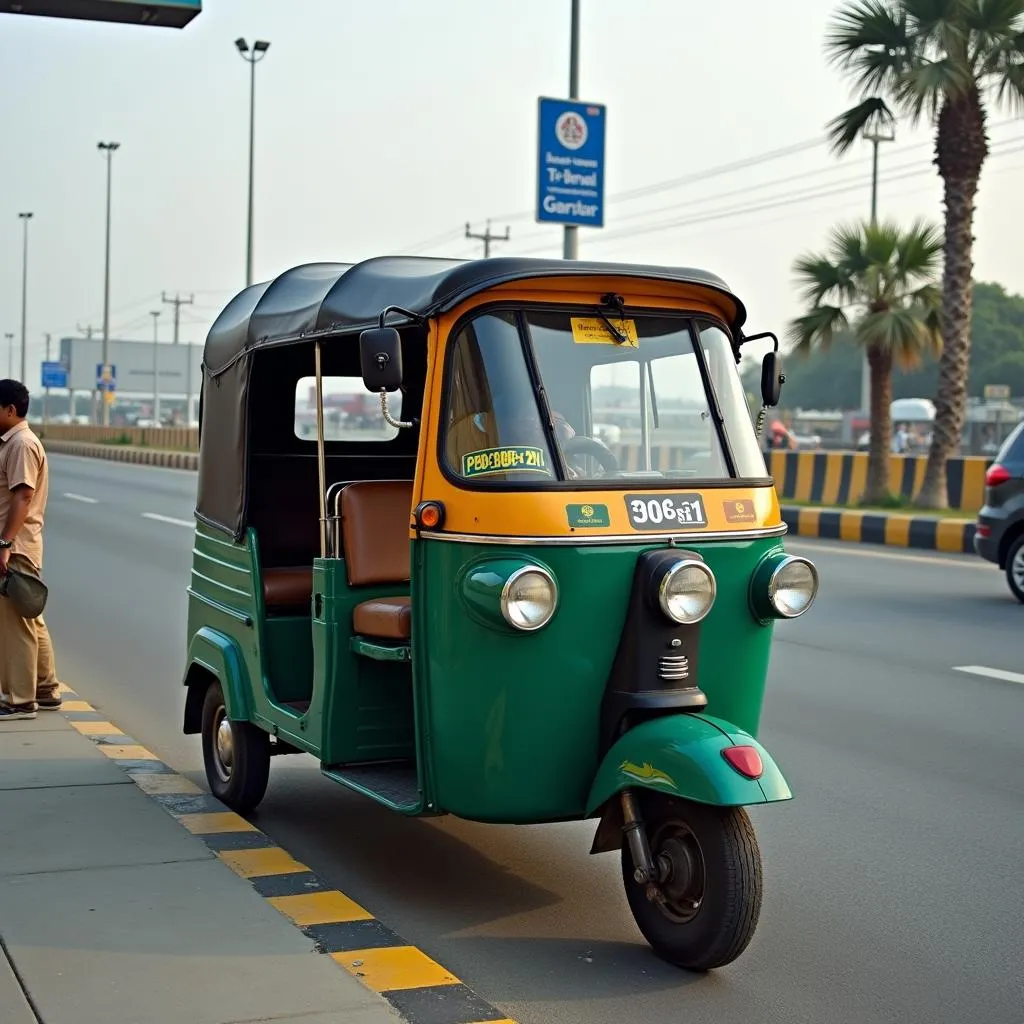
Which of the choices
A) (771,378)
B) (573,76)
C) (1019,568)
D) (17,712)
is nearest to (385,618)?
(771,378)

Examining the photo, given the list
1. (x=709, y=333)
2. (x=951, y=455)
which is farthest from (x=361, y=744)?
(x=951, y=455)

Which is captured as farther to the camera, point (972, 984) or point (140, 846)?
point (140, 846)

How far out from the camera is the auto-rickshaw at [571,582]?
457 centimetres

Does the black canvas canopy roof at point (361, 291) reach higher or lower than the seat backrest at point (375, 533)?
higher

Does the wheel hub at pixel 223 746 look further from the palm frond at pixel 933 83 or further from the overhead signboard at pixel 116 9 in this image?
the palm frond at pixel 933 83

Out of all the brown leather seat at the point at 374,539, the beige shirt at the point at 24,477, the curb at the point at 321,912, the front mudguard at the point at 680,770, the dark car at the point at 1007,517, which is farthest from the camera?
the dark car at the point at 1007,517

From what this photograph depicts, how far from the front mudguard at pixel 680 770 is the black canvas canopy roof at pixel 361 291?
141 centimetres

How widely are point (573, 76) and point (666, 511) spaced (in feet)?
58.3

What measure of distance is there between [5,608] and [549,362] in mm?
3992

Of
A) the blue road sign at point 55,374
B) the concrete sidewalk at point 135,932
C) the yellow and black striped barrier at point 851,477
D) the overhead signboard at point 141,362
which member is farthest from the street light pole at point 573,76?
the overhead signboard at point 141,362

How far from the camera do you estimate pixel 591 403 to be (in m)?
5.03

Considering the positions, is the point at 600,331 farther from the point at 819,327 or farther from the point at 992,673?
the point at 819,327

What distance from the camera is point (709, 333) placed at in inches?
206

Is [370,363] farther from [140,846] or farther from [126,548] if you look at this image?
[126,548]
